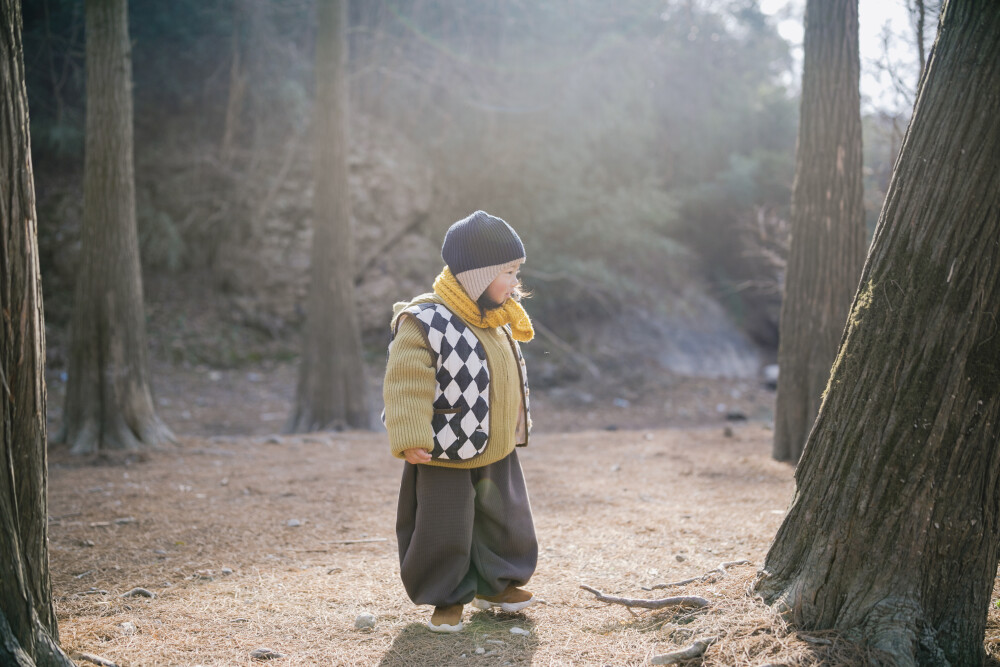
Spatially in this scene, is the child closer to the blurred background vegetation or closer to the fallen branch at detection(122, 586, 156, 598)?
the fallen branch at detection(122, 586, 156, 598)

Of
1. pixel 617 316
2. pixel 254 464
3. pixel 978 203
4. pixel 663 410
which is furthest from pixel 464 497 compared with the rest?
pixel 617 316

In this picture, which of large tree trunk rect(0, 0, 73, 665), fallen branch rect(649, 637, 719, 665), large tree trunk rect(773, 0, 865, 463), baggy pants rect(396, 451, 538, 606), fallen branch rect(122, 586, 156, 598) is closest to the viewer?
large tree trunk rect(0, 0, 73, 665)

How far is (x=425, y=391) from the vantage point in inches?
113

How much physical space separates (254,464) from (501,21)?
40.4ft

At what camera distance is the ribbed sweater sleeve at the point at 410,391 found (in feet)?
9.14

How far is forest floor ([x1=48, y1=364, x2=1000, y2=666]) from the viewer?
274 cm

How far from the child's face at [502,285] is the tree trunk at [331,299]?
6617 mm

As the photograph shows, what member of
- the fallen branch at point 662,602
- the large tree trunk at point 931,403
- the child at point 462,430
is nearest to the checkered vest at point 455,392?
the child at point 462,430

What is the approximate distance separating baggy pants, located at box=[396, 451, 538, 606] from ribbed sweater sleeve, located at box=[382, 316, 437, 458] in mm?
256

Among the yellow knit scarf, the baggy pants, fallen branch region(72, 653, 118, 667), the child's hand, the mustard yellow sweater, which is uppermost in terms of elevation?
the yellow knit scarf

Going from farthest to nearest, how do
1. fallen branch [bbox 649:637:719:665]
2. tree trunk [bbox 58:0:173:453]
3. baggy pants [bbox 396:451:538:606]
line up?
tree trunk [bbox 58:0:173:453] < baggy pants [bbox 396:451:538:606] < fallen branch [bbox 649:637:719:665]

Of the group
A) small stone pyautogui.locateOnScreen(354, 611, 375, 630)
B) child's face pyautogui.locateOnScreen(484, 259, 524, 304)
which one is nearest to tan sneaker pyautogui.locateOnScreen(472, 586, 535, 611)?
small stone pyautogui.locateOnScreen(354, 611, 375, 630)

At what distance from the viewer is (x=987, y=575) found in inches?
96.2

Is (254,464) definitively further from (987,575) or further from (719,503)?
(987,575)
